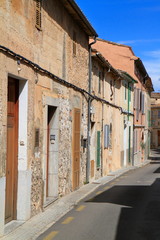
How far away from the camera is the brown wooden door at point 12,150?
320 inches

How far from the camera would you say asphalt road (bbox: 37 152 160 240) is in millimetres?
7492

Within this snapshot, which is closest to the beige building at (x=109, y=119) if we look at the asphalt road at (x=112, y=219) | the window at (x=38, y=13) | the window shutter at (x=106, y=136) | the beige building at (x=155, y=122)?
the window shutter at (x=106, y=136)

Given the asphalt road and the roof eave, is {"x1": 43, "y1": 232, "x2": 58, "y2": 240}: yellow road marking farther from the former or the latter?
the roof eave

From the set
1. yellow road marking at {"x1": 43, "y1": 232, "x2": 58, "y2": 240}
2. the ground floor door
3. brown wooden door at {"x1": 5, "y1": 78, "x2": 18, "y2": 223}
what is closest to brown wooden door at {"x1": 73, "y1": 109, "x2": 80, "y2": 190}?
the ground floor door

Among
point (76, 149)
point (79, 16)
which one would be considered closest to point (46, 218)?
point (76, 149)

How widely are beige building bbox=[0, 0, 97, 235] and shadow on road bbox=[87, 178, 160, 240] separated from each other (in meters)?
1.50

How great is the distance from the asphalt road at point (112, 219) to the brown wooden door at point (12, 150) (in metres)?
0.93

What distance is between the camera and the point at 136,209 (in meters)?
10.2

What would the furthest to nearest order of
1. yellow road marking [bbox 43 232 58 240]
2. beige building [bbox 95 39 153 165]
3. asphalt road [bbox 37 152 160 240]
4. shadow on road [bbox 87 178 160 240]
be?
beige building [bbox 95 39 153 165] < shadow on road [bbox 87 178 160 240] < asphalt road [bbox 37 152 160 240] < yellow road marking [bbox 43 232 58 240]

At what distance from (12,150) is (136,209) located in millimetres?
3671

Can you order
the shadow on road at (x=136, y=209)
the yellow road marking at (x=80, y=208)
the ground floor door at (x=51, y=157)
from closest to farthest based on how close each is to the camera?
the shadow on road at (x=136, y=209)
the yellow road marking at (x=80, y=208)
the ground floor door at (x=51, y=157)

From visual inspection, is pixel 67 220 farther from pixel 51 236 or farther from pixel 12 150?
pixel 12 150

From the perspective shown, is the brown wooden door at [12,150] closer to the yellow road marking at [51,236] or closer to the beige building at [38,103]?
the beige building at [38,103]

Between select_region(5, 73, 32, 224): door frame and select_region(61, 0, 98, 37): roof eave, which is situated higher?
select_region(61, 0, 98, 37): roof eave
